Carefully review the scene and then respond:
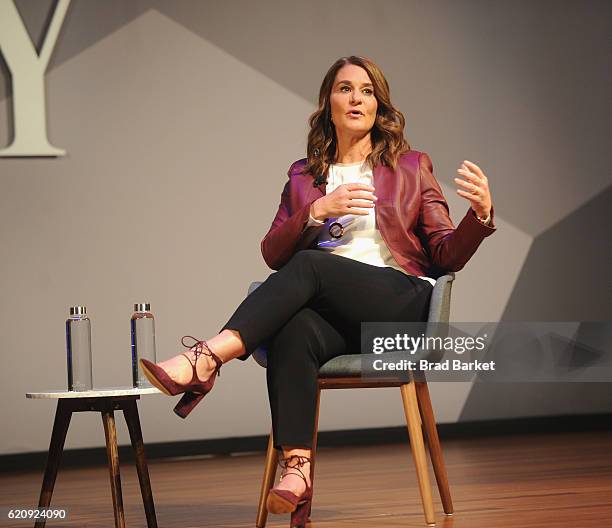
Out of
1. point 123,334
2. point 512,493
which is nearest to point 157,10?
point 123,334

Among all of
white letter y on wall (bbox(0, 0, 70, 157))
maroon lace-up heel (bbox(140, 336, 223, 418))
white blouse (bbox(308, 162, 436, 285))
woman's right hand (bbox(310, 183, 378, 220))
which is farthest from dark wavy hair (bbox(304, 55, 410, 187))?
white letter y on wall (bbox(0, 0, 70, 157))

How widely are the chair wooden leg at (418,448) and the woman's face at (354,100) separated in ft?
2.52

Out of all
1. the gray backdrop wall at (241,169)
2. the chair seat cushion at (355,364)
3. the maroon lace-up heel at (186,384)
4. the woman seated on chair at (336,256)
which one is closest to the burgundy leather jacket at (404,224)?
the woman seated on chair at (336,256)

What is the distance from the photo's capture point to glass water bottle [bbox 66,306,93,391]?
103 inches

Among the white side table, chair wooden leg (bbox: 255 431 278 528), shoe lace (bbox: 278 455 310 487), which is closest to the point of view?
shoe lace (bbox: 278 455 310 487)

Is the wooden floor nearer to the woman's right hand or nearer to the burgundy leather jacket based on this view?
the burgundy leather jacket

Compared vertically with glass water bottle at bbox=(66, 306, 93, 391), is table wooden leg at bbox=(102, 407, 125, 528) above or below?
below

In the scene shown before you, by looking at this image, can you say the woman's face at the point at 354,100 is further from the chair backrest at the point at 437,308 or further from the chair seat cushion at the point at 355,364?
the chair seat cushion at the point at 355,364

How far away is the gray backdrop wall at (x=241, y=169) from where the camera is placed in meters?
4.48

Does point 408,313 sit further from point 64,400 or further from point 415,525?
point 64,400

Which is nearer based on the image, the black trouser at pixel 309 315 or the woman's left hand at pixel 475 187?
the black trouser at pixel 309 315

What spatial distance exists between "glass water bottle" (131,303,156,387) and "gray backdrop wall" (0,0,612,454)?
188cm

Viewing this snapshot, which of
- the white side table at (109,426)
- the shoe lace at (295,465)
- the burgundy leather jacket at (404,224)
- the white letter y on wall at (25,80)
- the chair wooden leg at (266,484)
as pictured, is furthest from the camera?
the white letter y on wall at (25,80)

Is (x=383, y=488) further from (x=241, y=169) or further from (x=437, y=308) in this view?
(x=241, y=169)
